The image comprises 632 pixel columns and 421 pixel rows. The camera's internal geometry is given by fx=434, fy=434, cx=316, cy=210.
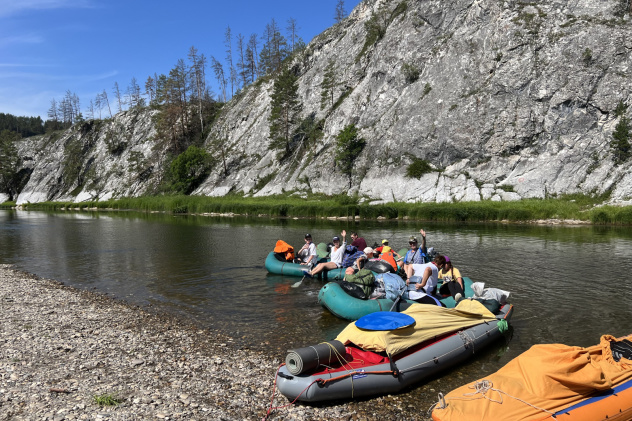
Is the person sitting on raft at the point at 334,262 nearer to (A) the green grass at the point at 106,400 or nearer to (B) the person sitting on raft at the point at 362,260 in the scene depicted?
(B) the person sitting on raft at the point at 362,260

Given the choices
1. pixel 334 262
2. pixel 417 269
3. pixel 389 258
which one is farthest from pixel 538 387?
pixel 334 262

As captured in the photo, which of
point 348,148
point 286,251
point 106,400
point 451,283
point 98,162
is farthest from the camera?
point 98,162

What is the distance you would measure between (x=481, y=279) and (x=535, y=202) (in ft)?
81.5

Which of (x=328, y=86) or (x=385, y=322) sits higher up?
(x=328, y=86)

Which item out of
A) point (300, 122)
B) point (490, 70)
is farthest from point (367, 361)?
point (300, 122)

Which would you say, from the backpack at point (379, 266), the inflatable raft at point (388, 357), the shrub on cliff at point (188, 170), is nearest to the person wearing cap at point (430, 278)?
the backpack at point (379, 266)

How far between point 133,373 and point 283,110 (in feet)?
190

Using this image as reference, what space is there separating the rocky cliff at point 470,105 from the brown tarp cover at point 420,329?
32.3 meters

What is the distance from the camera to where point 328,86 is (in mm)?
61250

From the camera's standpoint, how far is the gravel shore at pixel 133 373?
6.31 metres

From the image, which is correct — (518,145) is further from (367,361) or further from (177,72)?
(177,72)

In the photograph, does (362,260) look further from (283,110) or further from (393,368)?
(283,110)

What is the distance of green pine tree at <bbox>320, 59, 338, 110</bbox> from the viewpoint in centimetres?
6112

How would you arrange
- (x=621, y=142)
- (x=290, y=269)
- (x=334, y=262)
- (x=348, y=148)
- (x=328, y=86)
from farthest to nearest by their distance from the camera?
(x=328, y=86), (x=348, y=148), (x=621, y=142), (x=290, y=269), (x=334, y=262)
